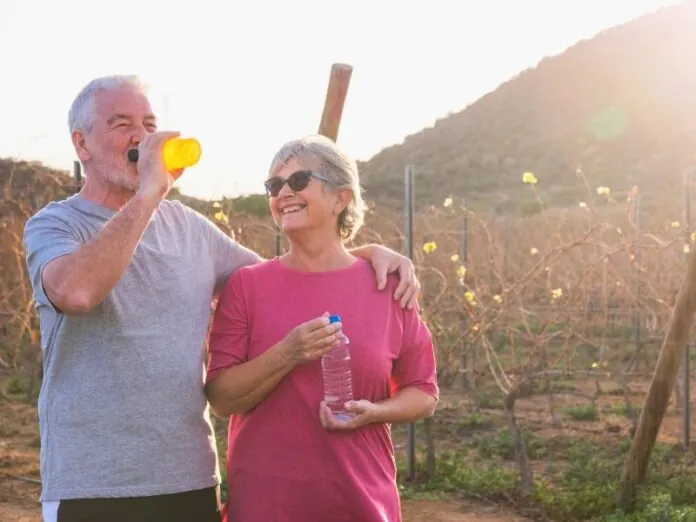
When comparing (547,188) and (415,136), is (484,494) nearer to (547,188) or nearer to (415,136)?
(547,188)

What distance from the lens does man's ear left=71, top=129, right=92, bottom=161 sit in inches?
87.4

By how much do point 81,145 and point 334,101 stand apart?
52.1 inches

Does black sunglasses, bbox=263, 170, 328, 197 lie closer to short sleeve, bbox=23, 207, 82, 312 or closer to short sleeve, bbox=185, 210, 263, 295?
short sleeve, bbox=185, 210, 263, 295

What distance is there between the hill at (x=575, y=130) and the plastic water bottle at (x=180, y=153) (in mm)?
32086

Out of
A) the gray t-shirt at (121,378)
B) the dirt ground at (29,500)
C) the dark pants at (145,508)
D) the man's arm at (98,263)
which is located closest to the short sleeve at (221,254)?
the gray t-shirt at (121,378)

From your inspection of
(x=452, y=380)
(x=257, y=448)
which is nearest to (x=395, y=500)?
(x=257, y=448)

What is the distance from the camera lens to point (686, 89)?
45.3 meters

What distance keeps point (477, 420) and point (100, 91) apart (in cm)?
612

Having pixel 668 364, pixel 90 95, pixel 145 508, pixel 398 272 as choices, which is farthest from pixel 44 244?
pixel 668 364

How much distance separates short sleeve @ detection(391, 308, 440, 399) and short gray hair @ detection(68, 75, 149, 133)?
0.88 metres

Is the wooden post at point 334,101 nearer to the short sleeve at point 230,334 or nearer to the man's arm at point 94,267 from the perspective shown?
the short sleeve at point 230,334

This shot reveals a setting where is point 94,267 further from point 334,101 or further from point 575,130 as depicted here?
point 575,130

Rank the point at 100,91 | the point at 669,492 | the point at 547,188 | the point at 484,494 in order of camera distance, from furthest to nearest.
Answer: the point at 547,188 → the point at 484,494 → the point at 669,492 → the point at 100,91

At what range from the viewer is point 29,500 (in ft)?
19.5
